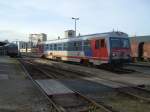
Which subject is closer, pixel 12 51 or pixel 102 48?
pixel 102 48

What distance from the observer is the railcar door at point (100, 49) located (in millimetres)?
24727

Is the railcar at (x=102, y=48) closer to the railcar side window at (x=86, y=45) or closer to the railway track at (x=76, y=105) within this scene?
the railcar side window at (x=86, y=45)

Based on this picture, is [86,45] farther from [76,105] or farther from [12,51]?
[12,51]

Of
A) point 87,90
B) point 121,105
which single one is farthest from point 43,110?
point 87,90

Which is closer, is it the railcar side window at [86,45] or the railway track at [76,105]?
the railway track at [76,105]

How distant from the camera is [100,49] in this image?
2539 centimetres

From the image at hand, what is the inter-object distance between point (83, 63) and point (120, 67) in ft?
14.8

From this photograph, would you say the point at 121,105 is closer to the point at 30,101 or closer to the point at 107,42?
the point at 30,101

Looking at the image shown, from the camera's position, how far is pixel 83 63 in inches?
1172

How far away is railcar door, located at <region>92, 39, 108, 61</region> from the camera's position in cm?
2473

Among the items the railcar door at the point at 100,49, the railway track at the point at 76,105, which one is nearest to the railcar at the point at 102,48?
the railcar door at the point at 100,49

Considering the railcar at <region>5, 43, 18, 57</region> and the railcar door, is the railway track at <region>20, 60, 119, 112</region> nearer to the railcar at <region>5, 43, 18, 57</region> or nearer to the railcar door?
the railcar door

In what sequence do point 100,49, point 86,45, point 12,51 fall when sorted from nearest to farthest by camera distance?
point 100,49 < point 86,45 < point 12,51

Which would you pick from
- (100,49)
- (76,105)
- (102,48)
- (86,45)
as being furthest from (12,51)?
(76,105)
